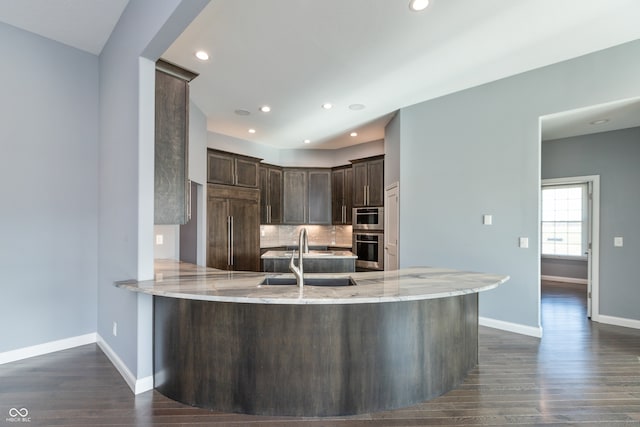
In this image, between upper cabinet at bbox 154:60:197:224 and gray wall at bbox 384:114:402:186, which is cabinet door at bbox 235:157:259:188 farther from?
upper cabinet at bbox 154:60:197:224

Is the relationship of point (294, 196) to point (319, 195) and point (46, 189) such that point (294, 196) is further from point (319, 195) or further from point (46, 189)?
point (46, 189)

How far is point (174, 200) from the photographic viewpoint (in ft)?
8.68

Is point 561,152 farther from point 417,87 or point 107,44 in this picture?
point 107,44

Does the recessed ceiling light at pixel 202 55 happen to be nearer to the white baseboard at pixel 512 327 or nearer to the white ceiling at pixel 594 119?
the white ceiling at pixel 594 119

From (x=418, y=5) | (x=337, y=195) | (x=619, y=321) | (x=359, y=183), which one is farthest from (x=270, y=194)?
(x=619, y=321)

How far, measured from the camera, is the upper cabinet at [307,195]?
23.1ft

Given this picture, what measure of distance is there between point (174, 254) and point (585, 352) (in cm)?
503

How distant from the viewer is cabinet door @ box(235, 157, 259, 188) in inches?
224

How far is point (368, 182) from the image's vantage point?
19.9 ft

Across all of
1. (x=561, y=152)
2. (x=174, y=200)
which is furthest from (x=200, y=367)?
(x=561, y=152)

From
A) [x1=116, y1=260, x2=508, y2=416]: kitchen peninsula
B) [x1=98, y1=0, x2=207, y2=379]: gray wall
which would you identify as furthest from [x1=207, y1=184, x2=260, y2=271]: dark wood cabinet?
[x1=116, y1=260, x2=508, y2=416]: kitchen peninsula

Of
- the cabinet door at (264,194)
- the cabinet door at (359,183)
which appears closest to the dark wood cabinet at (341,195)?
the cabinet door at (359,183)

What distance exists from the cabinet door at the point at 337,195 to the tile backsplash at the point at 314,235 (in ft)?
1.55

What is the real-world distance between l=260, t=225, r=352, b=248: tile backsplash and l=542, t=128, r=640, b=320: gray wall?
14.5 feet
